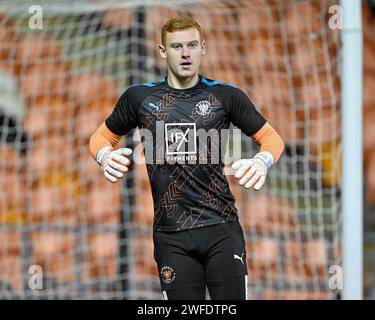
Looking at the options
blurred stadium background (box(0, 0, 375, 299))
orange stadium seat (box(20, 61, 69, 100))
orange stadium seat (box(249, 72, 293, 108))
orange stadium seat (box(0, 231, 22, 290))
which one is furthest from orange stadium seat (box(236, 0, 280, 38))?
orange stadium seat (box(0, 231, 22, 290))

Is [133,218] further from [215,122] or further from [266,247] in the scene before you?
[215,122]

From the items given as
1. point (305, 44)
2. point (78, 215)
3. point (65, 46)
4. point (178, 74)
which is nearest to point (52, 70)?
point (65, 46)

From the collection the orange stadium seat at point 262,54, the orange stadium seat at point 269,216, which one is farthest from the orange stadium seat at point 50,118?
the orange stadium seat at point 269,216

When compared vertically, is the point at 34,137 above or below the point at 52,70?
below

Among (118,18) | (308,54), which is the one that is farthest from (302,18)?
(118,18)

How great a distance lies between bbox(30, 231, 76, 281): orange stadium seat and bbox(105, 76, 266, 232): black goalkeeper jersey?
7.73 feet

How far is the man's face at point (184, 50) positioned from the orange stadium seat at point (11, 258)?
8.77ft

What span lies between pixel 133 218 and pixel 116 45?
105cm

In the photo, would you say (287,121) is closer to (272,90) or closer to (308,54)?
(272,90)

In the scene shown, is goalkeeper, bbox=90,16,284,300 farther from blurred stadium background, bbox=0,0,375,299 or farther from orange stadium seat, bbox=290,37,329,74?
orange stadium seat, bbox=290,37,329,74

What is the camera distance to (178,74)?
3070 mm

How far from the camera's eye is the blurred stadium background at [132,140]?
518 cm

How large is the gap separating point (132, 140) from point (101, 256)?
2.45 ft

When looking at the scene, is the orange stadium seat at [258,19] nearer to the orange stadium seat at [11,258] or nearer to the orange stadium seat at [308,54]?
the orange stadium seat at [308,54]
